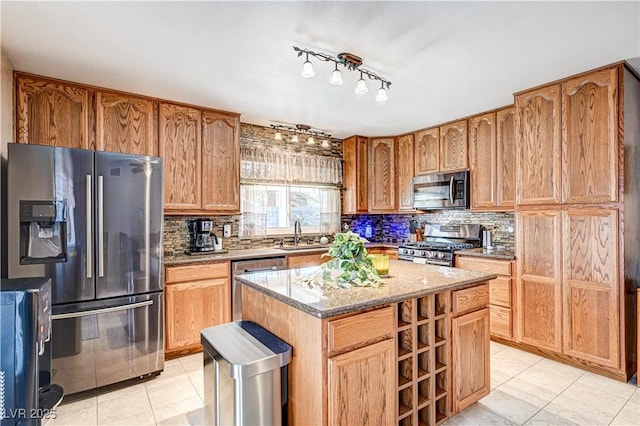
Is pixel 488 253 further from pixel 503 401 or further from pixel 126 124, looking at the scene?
pixel 126 124

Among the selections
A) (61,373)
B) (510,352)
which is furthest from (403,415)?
(61,373)

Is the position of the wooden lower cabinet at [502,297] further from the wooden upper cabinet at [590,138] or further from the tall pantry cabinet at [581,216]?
the wooden upper cabinet at [590,138]

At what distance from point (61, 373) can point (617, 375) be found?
433 cm

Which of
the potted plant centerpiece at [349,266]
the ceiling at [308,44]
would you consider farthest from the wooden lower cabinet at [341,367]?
the ceiling at [308,44]

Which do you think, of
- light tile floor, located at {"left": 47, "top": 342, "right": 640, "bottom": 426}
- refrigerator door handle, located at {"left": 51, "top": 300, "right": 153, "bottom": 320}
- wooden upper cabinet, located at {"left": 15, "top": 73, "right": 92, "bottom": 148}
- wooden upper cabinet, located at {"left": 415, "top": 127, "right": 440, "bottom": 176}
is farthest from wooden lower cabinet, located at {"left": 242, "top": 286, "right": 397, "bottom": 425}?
wooden upper cabinet, located at {"left": 415, "top": 127, "right": 440, "bottom": 176}

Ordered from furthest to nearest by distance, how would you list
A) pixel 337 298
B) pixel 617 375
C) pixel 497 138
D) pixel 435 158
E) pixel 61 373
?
pixel 435 158
pixel 497 138
pixel 617 375
pixel 61 373
pixel 337 298

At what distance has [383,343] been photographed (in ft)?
5.85

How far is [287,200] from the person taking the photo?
4.60 metres

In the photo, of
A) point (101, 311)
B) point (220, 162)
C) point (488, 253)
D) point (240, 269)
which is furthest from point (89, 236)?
point (488, 253)

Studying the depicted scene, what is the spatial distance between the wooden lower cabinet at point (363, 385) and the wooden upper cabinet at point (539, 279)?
2.07m

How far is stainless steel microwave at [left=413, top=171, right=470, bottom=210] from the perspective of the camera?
13.2ft

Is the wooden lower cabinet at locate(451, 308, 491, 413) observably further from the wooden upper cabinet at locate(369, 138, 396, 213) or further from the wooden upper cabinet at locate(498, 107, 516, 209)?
the wooden upper cabinet at locate(369, 138, 396, 213)

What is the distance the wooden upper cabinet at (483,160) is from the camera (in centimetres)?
375

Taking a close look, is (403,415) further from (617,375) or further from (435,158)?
(435,158)
